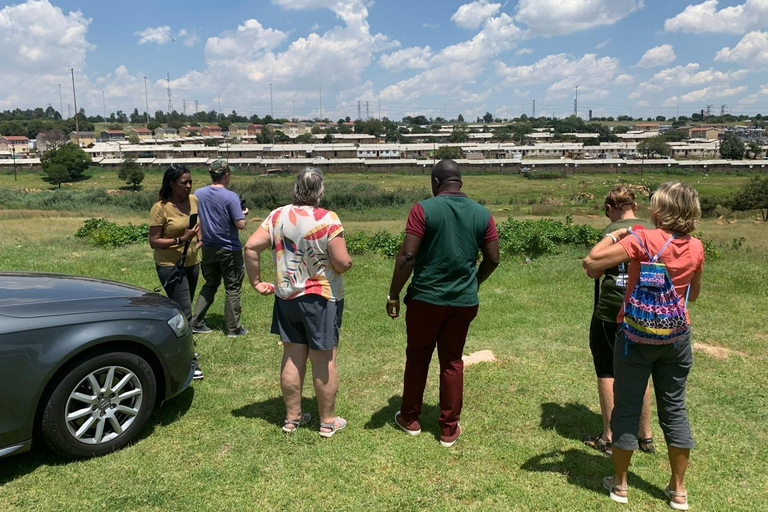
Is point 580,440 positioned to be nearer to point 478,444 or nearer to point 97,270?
point 478,444

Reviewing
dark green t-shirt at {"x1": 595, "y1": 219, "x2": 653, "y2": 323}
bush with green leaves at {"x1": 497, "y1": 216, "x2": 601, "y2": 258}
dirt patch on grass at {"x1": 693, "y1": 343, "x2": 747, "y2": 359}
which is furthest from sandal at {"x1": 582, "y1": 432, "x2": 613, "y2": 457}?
bush with green leaves at {"x1": 497, "y1": 216, "x2": 601, "y2": 258}


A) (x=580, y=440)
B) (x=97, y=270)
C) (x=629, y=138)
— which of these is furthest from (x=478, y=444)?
(x=629, y=138)

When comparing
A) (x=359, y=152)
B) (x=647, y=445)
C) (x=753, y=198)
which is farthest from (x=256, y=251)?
(x=359, y=152)

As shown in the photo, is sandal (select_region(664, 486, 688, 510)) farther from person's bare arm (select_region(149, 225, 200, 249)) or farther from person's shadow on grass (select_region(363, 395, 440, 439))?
person's bare arm (select_region(149, 225, 200, 249))

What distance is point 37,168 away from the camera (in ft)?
269

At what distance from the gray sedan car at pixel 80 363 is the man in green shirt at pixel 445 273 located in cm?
170

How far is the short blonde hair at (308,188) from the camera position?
3.60 m

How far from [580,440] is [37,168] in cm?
9589

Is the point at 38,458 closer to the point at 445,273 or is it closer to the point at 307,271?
the point at 307,271

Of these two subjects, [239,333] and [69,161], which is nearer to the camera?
[239,333]

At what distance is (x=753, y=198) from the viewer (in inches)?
1407

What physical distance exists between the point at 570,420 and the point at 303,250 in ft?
7.97

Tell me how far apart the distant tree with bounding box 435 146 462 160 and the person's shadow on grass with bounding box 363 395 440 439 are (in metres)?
87.3

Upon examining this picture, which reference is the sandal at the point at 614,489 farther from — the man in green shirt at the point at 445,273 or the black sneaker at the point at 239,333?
the black sneaker at the point at 239,333
